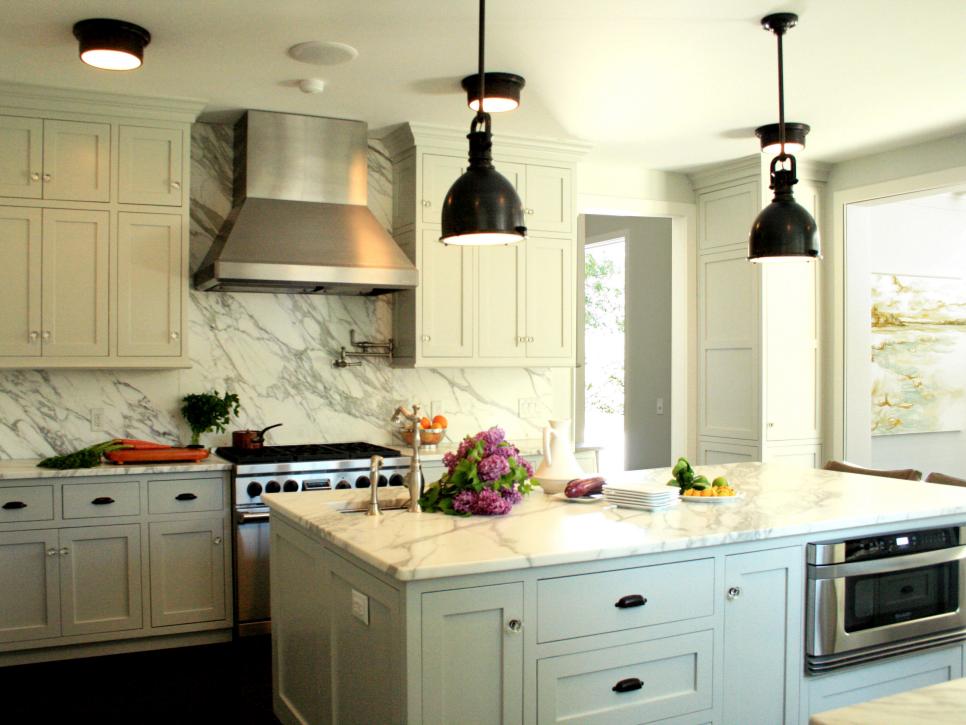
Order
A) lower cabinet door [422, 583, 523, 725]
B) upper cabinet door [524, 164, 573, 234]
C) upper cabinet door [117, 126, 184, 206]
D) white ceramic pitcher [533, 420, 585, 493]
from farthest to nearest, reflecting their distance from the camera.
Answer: upper cabinet door [524, 164, 573, 234]
upper cabinet door [117, 126, 184, 206]
white ceramic pitcher [533, 420, 585, 493]
lower cabinet door [422, 583, 523, 725]

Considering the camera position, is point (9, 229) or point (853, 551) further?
point (9, 229)

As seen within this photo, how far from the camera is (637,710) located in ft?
8.17

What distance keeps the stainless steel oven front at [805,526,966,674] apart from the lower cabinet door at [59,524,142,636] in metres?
2.99

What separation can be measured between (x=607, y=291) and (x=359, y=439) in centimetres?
344

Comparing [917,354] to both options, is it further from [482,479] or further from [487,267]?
[482,479]

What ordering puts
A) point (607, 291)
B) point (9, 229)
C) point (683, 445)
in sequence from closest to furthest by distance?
point (9, 229) → point (683, 445) → point (607, 291)

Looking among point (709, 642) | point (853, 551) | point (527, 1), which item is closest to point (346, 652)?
point (709, 642)

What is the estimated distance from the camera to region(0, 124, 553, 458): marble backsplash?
4574mm

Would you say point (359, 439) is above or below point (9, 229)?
below

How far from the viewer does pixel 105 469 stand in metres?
4.12

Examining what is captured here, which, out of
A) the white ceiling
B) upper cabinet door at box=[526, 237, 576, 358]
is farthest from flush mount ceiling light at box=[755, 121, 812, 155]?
upper cabinet door at box=[526, 237, 576, 358]

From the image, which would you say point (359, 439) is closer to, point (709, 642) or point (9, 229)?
point (9, 229)

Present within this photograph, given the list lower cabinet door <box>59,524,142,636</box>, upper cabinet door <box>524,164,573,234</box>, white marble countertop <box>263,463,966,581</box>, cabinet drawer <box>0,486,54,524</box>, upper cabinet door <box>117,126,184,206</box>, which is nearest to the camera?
white marble countertop <box>263,463,966,581</box>

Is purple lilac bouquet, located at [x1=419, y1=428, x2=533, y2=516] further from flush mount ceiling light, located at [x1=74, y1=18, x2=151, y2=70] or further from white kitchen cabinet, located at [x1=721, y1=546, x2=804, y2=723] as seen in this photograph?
flush mount ceiling light, located at [x1=74, y1=18, x2=151, y2=70]
